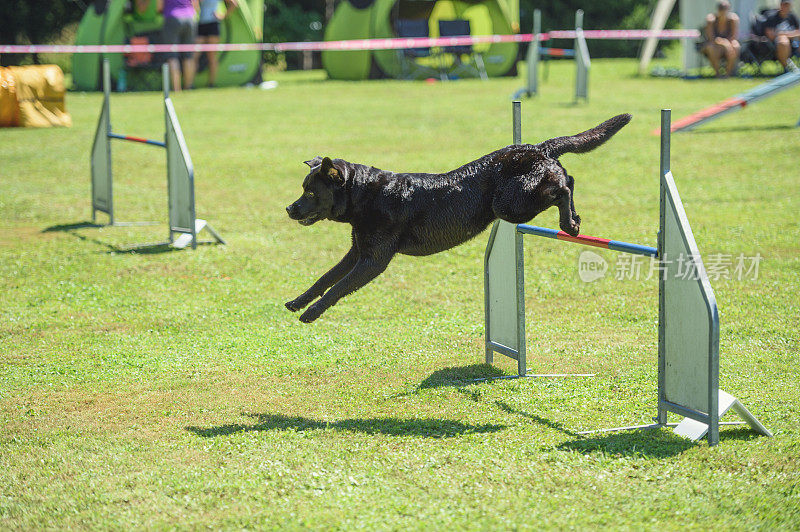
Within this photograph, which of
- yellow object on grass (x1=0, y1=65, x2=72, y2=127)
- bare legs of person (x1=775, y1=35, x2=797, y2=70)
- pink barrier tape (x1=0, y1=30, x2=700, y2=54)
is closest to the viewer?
yellow object on grass (x1=0, y1=65, x2=72, y2=127)

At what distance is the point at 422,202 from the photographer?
15.8 ft

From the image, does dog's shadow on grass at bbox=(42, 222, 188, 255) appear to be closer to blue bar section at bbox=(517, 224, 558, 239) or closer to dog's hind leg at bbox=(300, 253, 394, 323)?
dog's hind leg at bbox=(300, 253, 394, 323)

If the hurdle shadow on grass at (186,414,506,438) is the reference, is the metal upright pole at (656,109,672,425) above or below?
above

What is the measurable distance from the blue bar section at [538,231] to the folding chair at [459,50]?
64.9 feet

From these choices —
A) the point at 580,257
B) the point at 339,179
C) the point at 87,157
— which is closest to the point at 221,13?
the point at 87,157

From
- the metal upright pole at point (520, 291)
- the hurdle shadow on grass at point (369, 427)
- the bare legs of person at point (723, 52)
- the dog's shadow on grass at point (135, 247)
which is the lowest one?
the hurdle shadow on grass at point (369, 427)

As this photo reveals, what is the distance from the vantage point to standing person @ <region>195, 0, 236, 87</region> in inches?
903

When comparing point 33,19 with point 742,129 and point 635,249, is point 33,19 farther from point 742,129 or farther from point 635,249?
point 635,249

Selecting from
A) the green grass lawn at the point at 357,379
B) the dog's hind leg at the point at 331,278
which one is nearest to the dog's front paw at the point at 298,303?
the dog's hind leg at the point at 331,278

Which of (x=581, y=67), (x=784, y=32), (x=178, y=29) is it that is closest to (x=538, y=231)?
(x=581, y=67)

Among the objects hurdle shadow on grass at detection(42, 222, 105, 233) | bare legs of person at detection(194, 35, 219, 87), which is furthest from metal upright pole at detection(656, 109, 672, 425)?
bare legs of person at detection(194, 35, 219, 87)

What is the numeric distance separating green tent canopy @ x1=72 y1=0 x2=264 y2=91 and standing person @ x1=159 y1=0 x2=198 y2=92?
28 centimetres

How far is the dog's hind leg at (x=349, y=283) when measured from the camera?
4.77 metres

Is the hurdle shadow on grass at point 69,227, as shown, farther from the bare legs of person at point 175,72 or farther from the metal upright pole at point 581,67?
the bare legs of person at point 175,72
